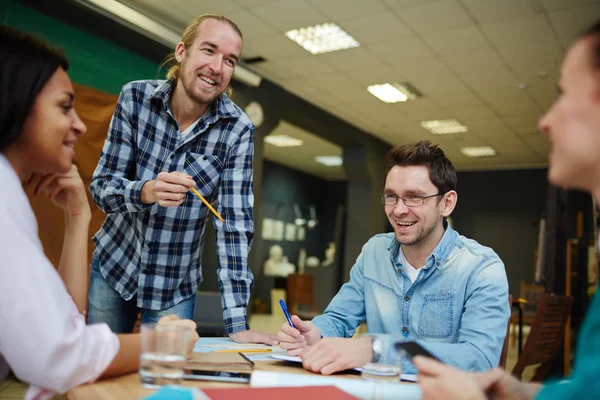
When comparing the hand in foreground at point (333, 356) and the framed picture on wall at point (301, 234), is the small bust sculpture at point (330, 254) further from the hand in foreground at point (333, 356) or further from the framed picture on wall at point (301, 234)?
the hand in foreground at point (333, 356)

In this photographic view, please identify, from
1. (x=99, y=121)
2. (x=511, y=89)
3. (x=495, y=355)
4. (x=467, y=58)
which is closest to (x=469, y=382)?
(x=495, y=355)

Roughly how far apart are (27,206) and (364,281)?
122 cm

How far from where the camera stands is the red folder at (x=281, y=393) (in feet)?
2.48

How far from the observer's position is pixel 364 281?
181 centimetres

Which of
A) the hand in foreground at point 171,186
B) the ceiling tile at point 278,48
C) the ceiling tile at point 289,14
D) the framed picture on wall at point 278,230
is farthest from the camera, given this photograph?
the framed picture on wall at point 278,230

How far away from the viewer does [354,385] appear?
867 mm

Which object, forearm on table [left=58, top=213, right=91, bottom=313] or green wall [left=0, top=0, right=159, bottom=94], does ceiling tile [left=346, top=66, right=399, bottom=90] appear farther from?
forearm on table [left=58, top=213, right=91, bottom=313]

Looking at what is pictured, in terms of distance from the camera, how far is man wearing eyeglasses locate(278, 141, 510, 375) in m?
1.36

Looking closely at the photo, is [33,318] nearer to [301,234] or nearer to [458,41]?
[458,41]

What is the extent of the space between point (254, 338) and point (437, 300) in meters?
0.59

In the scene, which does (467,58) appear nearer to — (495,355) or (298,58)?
(298,58)

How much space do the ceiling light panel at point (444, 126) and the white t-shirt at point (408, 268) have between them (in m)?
6.58

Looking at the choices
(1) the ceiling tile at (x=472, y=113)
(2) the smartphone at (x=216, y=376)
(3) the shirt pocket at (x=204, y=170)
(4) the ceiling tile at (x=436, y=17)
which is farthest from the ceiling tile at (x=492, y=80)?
(2) the smartphone at (x=216, y=376)

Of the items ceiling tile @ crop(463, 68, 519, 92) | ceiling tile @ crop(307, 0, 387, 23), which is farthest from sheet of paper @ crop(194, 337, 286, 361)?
ceiling tile @ crop(463, 68, 519, 92)
